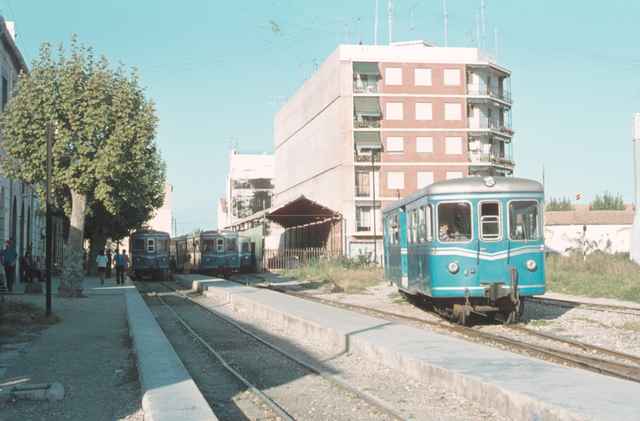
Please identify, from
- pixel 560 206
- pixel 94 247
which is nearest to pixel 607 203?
pixel 560 206

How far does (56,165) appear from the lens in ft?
81.4

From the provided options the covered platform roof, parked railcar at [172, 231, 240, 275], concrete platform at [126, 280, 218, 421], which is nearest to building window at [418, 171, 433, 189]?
the covered platform roof

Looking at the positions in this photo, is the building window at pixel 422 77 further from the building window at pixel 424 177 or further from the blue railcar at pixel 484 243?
the blue railcar at pixel 484 243

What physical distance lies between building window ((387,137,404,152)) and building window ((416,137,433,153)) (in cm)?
131

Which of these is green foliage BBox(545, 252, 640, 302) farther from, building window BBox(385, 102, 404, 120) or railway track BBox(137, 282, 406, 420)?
building window BBox(385, 102, 404, 120)

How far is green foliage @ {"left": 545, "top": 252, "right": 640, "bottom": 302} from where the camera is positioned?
25388 mm

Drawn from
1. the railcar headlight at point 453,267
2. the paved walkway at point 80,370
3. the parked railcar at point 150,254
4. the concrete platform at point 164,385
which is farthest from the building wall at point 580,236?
the concrete platform at point 164,385

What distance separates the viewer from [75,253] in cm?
2672

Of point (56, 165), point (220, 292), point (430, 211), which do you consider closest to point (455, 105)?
point (220, 292)

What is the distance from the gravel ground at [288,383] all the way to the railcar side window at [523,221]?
5.47 meters

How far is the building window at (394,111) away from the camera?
211 ft

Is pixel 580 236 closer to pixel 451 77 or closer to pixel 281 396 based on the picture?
pixel 451 77

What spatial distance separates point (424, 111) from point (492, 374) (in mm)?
56863

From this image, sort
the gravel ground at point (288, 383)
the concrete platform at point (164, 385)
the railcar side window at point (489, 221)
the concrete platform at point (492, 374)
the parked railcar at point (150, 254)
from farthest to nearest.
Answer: the parked railcar at point (150, 254), the railcar side window at point (489, 221), the gravel ground at point (288, 383), the concrete platform at point (164, 385), the concrete platform at point (492, 374)
